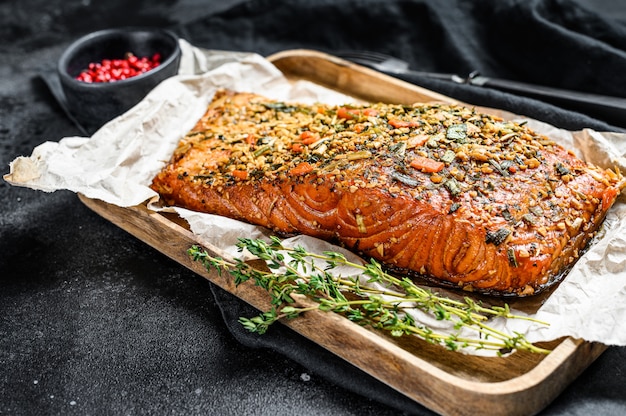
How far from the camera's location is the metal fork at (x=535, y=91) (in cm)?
429

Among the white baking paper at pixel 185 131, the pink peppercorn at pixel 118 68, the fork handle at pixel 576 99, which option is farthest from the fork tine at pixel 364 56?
the pink peppercorn at pixel 118 68

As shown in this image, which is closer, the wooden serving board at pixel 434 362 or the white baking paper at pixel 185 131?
the wooden serving board at pixel 434 362

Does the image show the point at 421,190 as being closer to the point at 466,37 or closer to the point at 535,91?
the point at 535,91

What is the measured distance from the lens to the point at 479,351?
297cm

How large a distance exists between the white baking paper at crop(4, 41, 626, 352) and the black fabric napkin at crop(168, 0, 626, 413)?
72cm

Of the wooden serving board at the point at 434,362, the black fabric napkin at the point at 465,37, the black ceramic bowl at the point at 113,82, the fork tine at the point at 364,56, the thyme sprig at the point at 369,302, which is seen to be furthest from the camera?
the fork tine at the point at 364,56

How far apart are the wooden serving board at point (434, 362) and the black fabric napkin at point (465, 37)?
1828 millimetres

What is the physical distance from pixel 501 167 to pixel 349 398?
1326 millimetres

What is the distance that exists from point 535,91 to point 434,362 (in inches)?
91.3

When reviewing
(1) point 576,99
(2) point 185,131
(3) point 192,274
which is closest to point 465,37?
(1) point 576,99

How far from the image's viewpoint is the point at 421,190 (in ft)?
10.6

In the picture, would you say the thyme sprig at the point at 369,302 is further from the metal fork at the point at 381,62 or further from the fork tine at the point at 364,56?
the fork tine at the point at 364,56

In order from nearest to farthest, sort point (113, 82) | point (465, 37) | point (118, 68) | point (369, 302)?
point (369, 302)
point (113, 82)
point (118, 68)
point (465, 37)

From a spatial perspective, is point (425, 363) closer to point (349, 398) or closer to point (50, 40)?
point (349, 398)
